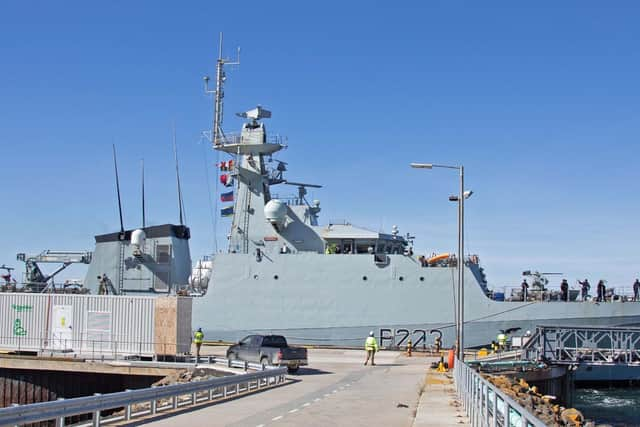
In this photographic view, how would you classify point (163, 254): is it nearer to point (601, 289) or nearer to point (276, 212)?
point (276, 212)

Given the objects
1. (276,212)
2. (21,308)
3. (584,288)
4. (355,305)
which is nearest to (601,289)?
(584,288)

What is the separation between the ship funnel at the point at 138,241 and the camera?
38.3 m

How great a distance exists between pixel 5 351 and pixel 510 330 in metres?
21.5

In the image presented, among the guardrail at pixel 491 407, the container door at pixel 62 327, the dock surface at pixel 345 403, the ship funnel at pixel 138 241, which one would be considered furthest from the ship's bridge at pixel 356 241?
the guardrail at pixel 491 407

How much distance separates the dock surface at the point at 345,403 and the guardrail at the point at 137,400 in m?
0.45

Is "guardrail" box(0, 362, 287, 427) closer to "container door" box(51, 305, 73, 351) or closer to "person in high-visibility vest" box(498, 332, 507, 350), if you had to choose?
"container door" box(51, 305, 73, 351)

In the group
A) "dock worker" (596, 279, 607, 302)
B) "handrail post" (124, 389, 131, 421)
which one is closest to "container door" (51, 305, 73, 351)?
"handrail post" (124, 389, 131, 421)

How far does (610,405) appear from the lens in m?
31.0

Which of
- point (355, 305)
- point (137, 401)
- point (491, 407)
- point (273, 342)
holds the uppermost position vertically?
point (355, 305)

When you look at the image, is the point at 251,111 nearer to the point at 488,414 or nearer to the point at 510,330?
the point at 510,330

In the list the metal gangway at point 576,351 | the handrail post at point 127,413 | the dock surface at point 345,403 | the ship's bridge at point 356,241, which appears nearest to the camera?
the handrail post at point 127,413

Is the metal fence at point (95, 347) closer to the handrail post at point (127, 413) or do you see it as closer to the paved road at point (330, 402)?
the paved road at point (330, 402)

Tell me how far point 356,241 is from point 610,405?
44.0 ft

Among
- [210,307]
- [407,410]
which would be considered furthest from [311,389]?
[210,307]
